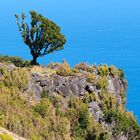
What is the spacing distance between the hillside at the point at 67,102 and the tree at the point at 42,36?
97.7 inches

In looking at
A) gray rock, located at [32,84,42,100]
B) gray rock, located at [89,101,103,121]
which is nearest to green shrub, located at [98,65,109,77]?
gray rock, located at [89,101,103,121]

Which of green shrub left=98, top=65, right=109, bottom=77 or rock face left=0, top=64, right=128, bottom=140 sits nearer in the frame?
rock face left=0, top=64, right=128, bottom=140

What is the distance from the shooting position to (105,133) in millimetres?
31031

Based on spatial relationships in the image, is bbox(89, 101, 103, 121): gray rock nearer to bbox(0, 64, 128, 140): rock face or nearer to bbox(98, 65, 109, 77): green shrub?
bbox(0, 64, 128, 140): rock face

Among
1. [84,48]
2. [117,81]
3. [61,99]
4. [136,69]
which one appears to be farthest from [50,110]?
[84,48]

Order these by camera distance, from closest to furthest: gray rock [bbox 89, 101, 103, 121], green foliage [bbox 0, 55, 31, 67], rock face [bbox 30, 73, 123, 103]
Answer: rock face [bbox 30, 73, 123, 103], gray rock [bbox 89, 101, 103, 121], green foliage [bbox 0, 55, 31, 67]

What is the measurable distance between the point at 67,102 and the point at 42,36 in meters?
5.92

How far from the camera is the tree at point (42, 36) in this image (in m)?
35.5

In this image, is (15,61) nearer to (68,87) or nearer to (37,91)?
(68,87)

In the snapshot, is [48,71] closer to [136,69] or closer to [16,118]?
[16,118]

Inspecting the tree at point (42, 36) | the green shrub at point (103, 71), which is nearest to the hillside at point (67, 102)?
the green shrub at point (103, 71)

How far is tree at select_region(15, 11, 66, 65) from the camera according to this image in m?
35.5

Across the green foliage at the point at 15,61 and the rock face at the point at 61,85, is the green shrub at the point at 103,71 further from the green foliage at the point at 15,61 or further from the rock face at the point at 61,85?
the green foliage at the point at 15,61

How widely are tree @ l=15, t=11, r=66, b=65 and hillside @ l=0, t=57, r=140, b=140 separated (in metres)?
2.48
